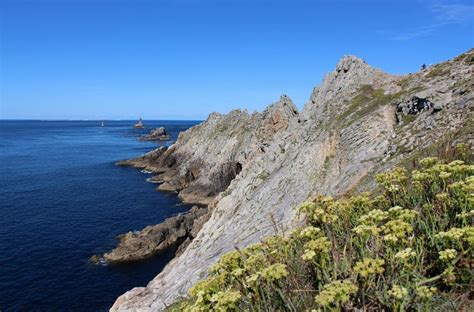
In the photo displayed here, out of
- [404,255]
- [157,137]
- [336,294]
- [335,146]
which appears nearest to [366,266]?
[404,255]

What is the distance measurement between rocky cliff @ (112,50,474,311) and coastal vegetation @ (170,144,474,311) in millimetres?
3874

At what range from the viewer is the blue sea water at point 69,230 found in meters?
35.0

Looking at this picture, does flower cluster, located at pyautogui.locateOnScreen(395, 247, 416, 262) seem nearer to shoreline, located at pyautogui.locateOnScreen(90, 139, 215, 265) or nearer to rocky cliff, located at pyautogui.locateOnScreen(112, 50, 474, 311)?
rocky cliff, located at pyautogui.locateOnScreen(112, 50, 474, 311)

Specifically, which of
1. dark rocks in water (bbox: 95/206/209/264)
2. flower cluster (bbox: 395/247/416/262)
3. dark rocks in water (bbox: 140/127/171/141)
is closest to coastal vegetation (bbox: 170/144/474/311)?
flower cluster (bbox: 395/247/416/262)

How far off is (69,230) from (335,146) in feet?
132

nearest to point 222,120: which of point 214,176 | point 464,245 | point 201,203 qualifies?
point 214,176

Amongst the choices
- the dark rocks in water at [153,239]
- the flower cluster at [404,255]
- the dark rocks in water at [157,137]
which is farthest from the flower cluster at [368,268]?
the dark rocks in water at [157,137]

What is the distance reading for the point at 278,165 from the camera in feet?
104

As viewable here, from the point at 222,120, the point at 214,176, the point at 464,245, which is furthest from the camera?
the point at 222,120

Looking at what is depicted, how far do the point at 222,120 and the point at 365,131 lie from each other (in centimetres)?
6561

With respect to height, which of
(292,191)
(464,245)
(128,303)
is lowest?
(128,303)

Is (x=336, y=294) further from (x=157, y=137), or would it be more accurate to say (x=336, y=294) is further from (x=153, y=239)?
(x=157, y=137)

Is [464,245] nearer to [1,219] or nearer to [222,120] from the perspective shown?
[1,219]

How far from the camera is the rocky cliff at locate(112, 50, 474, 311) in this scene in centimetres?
1867
